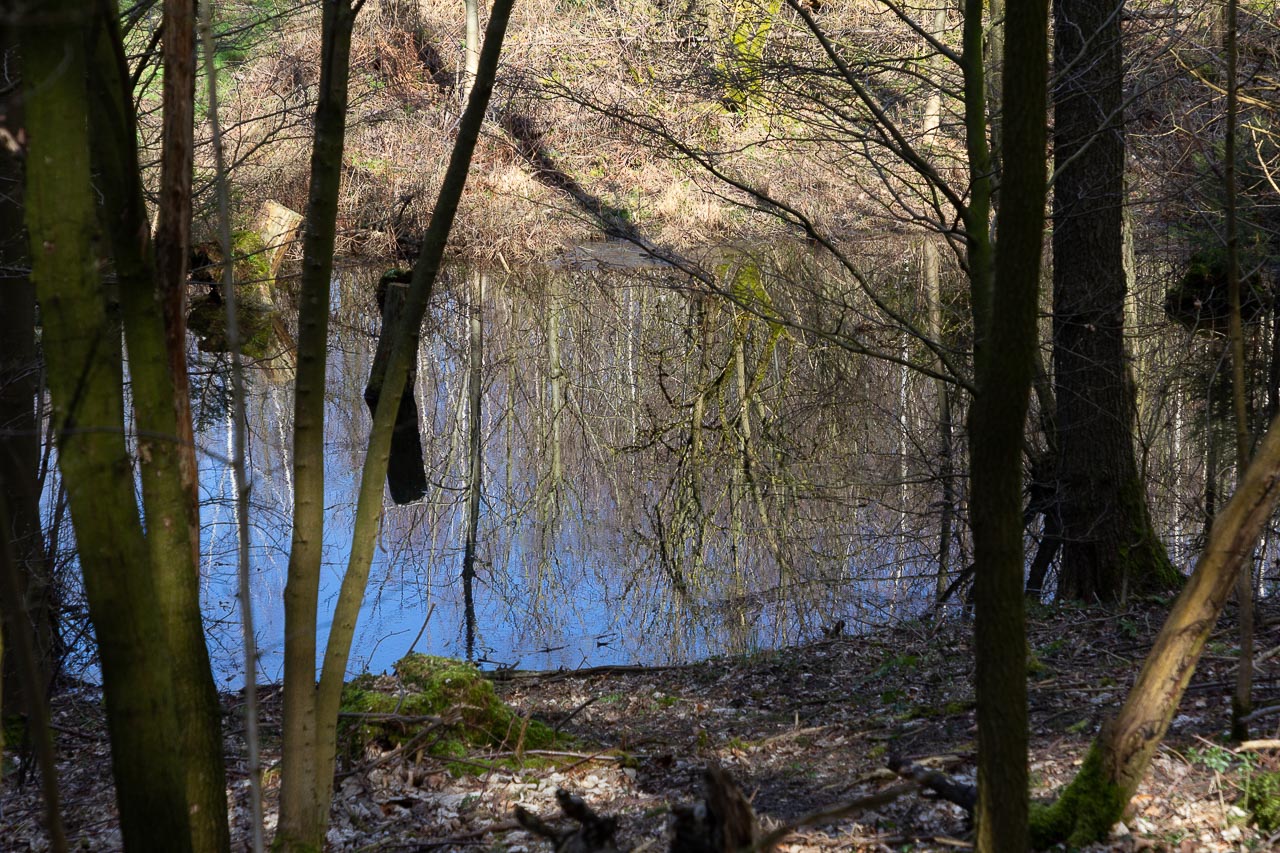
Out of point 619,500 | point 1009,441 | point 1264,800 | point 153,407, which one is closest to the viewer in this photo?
point 1009,441

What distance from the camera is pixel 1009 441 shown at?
72.7 inches

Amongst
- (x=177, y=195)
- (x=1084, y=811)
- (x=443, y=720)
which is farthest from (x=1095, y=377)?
(x=177, y=195)

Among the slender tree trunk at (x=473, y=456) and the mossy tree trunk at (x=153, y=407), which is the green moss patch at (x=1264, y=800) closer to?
the mossy tree trunk at (x=153, y=407)

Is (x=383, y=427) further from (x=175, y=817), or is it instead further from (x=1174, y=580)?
(x=1174, y=580)

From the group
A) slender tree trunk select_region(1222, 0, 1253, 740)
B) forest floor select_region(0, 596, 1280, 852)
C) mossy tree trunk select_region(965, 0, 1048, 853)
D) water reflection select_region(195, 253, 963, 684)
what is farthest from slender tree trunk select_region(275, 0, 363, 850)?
slender tree trunk select_region(1222, 0, 1253, 740)

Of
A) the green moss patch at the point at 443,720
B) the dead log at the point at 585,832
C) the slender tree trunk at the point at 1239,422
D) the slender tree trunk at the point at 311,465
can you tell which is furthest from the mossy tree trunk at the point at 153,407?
the slender tree trunk at the point at 1239,422

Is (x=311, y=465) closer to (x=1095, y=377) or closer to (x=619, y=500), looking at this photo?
(x=1095, y=377)

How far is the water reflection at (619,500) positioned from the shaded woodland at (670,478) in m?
0.05

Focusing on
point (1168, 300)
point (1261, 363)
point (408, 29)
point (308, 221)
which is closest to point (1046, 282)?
point (1168, 300)

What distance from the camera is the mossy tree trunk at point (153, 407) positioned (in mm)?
2326

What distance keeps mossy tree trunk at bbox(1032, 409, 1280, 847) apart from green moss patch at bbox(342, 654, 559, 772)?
2.13 meters

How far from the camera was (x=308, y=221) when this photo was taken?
2.73 meters

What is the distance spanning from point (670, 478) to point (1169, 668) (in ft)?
23.1

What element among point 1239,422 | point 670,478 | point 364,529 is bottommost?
point 364,529
